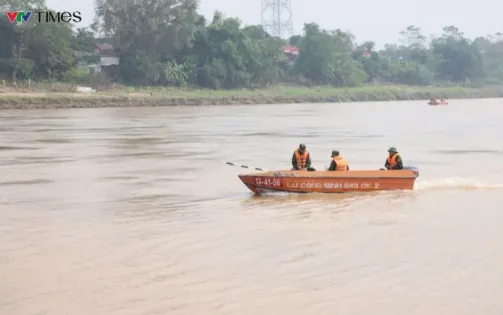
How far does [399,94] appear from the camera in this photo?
9138cm

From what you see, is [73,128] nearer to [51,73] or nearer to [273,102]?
[51,73]

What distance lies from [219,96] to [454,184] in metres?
51.4

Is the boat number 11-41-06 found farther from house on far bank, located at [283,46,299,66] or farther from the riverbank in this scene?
house on far bank, located at [283,46,299,66]

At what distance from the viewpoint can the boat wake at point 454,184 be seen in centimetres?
1988

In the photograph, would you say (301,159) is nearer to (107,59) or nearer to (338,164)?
(338,164)

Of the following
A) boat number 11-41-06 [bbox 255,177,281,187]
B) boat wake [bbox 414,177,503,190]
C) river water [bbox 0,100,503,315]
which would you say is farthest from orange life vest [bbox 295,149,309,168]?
boat wake [bbox 414,177,503,190]

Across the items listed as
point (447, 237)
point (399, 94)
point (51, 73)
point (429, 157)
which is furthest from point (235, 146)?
point (399, 94)

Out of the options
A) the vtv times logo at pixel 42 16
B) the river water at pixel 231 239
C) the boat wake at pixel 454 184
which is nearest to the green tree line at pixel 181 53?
the vtv times logo at pixel 42 16

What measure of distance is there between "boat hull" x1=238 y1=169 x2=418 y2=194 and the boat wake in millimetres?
1852

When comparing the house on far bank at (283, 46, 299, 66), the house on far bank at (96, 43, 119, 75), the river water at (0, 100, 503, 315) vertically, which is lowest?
the river water at (0, 100, 503, 315)

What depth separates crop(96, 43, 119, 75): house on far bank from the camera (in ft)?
232

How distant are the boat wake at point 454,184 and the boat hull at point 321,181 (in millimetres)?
1852

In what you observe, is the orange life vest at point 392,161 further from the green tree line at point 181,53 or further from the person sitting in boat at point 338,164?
the green tree line at point 181,53

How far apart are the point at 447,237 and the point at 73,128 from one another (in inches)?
1132
